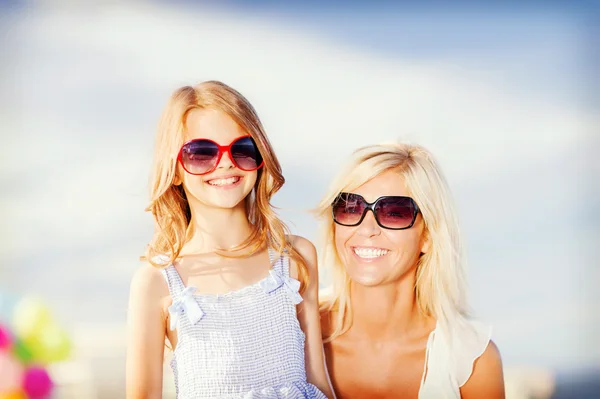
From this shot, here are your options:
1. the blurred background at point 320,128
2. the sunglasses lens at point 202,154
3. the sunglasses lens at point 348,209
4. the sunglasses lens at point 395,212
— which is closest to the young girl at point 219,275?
the sunglasses lens at point 202,154

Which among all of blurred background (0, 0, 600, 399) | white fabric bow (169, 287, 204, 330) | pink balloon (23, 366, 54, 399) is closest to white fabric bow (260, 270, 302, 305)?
white fabric bow (169, 287, 204, 330)

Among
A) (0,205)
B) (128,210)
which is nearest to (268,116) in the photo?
(128,210)

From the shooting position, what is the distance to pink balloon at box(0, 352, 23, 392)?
135 inches

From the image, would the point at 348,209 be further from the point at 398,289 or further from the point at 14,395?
the point at 14,395

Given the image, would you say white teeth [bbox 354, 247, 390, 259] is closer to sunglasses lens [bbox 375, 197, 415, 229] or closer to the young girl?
sunglasses lens [bbox 375, 197, 415, 229]

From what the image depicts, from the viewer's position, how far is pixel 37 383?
3.58m

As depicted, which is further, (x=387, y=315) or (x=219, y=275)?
(x=387, y=315)

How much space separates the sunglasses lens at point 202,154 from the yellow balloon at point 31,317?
1369 millimetres

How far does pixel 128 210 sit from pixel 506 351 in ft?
7.13

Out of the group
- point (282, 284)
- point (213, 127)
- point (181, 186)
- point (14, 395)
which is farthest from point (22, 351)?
point (213, 127)

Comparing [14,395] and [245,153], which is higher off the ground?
[245,153]

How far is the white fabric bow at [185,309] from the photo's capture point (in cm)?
273

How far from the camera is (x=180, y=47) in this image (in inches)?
148

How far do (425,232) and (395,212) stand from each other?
0.82 ft
